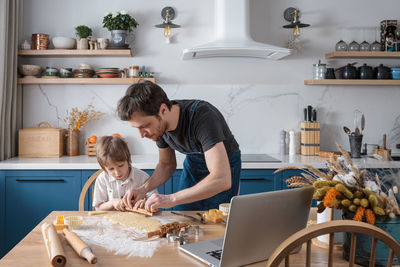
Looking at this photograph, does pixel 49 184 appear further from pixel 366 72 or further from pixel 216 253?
pixel 366 72

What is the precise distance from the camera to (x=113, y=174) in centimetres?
225

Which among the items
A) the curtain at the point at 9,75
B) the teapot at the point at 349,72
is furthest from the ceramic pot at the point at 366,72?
the curtain at the point at 9,75

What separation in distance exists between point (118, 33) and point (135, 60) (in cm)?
32

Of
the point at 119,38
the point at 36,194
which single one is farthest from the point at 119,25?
the point at 36,194

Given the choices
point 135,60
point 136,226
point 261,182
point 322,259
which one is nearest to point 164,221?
point 136,226

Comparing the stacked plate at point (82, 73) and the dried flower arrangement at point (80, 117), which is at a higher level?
the stacked plate at point (82, 73)

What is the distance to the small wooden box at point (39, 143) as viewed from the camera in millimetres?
3404

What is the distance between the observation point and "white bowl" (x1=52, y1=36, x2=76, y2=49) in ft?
11.4

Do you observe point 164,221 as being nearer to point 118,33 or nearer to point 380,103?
point 118,33

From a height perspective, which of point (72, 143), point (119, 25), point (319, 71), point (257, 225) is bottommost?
point (257, 225)

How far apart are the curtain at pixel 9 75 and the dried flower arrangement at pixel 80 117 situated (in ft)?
1.47

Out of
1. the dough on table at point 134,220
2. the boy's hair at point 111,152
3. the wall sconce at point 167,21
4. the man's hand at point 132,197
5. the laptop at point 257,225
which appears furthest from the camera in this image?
the wall sconce at point 167,21

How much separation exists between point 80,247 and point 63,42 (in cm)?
257

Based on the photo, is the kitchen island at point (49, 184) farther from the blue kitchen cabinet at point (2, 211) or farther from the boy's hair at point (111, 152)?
the boy's hair at point (111, 152)
